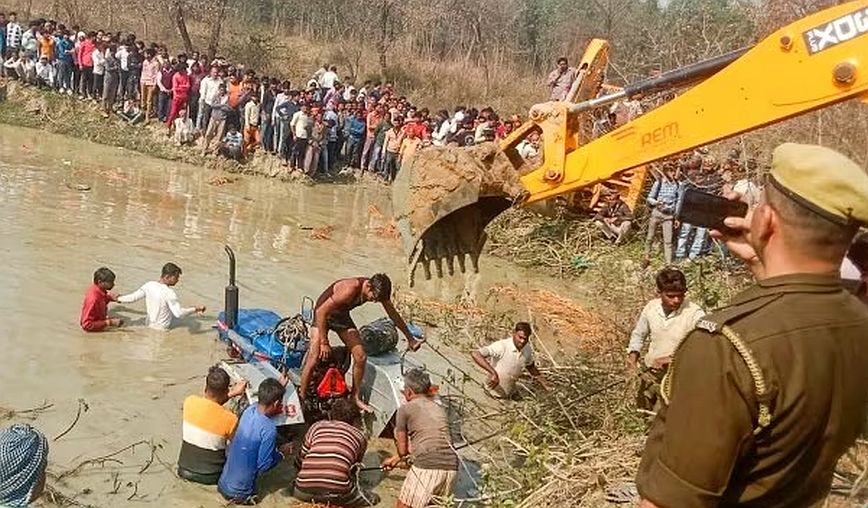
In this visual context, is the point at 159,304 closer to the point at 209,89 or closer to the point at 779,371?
the point at 779,371

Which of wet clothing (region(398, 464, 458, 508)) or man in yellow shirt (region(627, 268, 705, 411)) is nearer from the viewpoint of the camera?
wet clothing (region(398, 464, 458, 508))

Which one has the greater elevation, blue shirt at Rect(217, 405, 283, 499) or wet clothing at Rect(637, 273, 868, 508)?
wet clothing at Rect(637, 273, 868, 508)

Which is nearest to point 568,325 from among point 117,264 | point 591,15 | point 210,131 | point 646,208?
point 646,208

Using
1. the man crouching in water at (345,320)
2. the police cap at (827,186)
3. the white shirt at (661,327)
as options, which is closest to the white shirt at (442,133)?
the man crouching in water at (345,320)

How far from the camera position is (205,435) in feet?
21.7

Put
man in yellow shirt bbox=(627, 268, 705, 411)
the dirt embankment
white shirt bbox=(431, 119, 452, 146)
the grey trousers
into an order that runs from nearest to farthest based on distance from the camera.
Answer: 1. man in yellow shirt bbox=(627, 268, 705, 411)
2. the grey trousers
3. white shirt bbox=(431, 119, 452, 146)
4. the dirt embankment

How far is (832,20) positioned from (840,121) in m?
7.13

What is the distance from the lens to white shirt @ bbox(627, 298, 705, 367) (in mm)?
6828

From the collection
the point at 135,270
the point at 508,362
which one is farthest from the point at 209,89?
the point at 508,362

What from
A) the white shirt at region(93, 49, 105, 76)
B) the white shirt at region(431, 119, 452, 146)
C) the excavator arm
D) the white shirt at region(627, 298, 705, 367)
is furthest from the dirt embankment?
the excavator arm

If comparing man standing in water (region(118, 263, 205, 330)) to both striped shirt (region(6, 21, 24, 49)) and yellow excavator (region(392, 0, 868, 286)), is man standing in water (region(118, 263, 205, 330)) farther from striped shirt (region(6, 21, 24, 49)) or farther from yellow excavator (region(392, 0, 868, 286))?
striped shirt (region(6, 21, 24, 49))

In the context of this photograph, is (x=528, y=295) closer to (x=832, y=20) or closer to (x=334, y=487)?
(x=334, y=487)

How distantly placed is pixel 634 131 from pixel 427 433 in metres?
2.63

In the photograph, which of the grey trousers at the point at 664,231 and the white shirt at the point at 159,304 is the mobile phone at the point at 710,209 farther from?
the grey trousers at the point at 664,231
